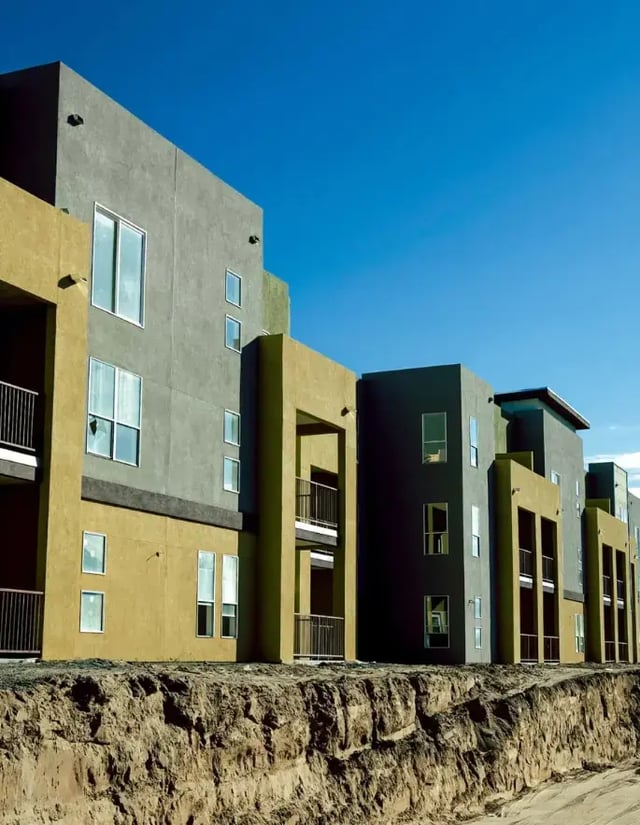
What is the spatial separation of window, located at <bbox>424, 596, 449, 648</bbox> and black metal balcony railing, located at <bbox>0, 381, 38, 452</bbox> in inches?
822

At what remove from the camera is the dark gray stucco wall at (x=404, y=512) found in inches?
1548

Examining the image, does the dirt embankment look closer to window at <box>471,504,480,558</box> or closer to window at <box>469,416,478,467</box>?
window at <box>471,504,480,558</box>

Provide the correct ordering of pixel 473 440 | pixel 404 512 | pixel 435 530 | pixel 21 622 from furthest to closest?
pixel 473 440 < pixel 404 512 < pixel 435 530 < pixel 21 622

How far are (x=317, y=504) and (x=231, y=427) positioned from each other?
5.48m

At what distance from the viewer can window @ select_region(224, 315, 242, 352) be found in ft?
95.3

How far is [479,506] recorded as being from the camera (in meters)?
41.4

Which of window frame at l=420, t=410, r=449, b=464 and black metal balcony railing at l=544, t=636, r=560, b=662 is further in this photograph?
black metal balcony railing at l=544, t=636, r=560, b=662

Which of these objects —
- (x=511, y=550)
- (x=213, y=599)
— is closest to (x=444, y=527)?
(x=511, y=550)

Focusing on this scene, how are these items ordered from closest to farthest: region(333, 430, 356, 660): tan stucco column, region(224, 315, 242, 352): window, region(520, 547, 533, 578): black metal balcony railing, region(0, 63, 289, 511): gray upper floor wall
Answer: region(0, 63, 289, 511): gray upper floor wall, region(224, 315, 242, 352): window, region(333, 430, 356, 660): tan stucco column, region(520, 547, 533, 578): black metal balcony railing

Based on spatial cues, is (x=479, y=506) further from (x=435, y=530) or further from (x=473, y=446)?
(x=435, y=530)

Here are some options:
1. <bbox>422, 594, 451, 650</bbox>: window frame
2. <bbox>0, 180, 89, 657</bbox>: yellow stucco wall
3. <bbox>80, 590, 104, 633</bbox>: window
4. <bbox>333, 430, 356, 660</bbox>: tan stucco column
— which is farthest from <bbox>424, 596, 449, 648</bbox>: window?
<bbox>0, 180, 89, 657</bbox>: yellow stucco wall

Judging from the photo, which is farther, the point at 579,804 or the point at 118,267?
the point at 118,267

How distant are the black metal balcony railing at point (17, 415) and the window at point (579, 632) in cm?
3696

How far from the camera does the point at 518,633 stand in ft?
140
